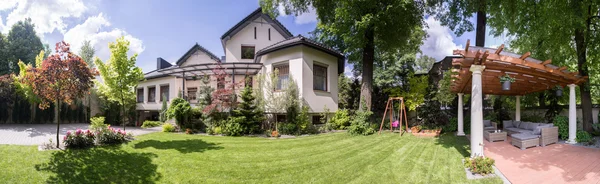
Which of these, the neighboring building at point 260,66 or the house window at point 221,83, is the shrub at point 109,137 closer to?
the house window at point 221,83

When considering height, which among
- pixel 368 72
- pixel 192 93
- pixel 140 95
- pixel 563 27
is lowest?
pixel 140 95

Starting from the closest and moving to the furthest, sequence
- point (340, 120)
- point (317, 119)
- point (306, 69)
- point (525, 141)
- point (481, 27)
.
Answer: point (525, 141)
point (481, 27)
point (306, 69)
point (340, 120)
point (317, 119)

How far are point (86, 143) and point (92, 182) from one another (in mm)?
3631

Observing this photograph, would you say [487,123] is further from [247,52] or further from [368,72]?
[247,52]

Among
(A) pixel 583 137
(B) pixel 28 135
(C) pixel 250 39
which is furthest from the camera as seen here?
(C) pixel 250 39

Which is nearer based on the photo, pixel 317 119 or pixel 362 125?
pixel 362 125

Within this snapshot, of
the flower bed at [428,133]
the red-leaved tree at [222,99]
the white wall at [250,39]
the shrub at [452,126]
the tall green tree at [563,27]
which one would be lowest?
the flower bed at [428,133]

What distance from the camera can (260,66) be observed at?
47.1 ft

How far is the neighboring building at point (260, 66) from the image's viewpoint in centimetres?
1289

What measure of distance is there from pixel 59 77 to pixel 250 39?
459 inches

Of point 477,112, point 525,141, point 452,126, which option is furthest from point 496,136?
point 477,112

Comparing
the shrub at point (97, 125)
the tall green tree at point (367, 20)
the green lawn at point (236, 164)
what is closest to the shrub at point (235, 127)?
the green lawn at point (236, 164)

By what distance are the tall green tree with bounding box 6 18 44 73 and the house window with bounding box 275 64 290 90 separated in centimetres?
2243

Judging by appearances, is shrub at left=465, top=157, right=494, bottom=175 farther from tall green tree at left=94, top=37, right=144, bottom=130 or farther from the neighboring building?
tall green tree at left=94, top=37, right=144, bottom=130
